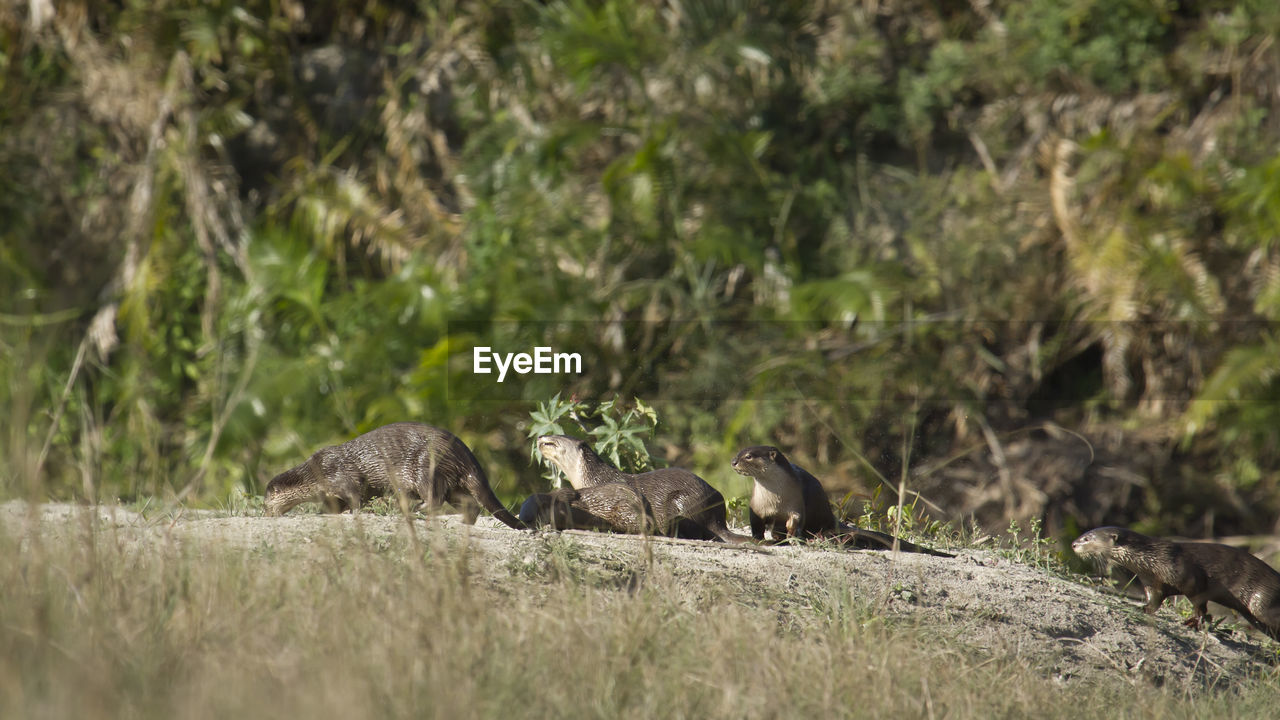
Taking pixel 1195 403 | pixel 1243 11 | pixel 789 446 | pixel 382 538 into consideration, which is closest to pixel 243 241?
pixel 789 446

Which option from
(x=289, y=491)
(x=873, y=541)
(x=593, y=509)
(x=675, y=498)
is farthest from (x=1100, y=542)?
(x=289, y=491)

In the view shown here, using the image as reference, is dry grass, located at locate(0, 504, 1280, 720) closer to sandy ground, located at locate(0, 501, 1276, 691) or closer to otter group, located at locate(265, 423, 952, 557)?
sandy ground, located at locate(0, 501, 1276, 691)

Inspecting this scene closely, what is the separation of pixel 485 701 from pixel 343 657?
340mm

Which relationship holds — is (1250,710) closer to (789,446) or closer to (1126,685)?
(1126,685)

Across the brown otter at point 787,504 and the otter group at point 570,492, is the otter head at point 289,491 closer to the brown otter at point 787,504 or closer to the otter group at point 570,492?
the otter group at point 570,492

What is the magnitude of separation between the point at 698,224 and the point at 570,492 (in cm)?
548

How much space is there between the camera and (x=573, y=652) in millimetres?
2928

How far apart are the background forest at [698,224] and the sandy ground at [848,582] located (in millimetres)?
3762

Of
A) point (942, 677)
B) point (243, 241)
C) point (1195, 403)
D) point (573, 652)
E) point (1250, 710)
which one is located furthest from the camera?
point (243, 241)

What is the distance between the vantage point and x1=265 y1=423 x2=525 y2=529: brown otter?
3900 mm

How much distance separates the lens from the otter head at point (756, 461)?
3994 mm

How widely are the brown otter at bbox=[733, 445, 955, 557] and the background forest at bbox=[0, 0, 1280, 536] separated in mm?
3493

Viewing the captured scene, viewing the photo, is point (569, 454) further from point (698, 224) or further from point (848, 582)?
point (698, 224)

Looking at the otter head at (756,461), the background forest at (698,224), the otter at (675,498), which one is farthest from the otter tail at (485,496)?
the background forest at (698,224)
